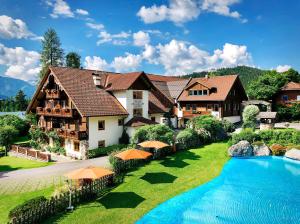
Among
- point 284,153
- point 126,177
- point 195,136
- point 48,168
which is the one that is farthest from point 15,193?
point 284,153

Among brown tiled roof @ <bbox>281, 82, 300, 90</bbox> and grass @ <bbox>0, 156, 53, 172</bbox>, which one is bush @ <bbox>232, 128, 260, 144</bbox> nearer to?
grass @ <bbox>0, 156, 53, 172</bbox>

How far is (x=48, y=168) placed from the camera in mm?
25734

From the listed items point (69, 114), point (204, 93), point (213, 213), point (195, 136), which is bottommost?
point (213, 213)

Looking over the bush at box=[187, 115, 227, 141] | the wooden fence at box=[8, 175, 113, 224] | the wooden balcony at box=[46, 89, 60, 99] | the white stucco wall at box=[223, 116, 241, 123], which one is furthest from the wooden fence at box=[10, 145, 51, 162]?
the white stucco wall at box=[223, 116, 241, 123]

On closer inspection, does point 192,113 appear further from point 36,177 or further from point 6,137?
point 36,177

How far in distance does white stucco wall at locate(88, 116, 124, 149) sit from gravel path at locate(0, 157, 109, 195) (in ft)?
9.79

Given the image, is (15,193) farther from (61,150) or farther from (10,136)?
(10,136)

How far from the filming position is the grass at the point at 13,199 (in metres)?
15.8

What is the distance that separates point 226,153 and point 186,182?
1097cm

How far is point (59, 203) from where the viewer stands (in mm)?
15469

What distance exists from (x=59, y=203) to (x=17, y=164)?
53.4ft

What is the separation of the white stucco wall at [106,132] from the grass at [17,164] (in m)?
5.47

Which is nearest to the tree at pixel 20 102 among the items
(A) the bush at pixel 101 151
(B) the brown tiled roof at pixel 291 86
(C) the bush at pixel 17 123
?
(C) the bush at pixel 17 123

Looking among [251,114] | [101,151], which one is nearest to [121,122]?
[101,151]
